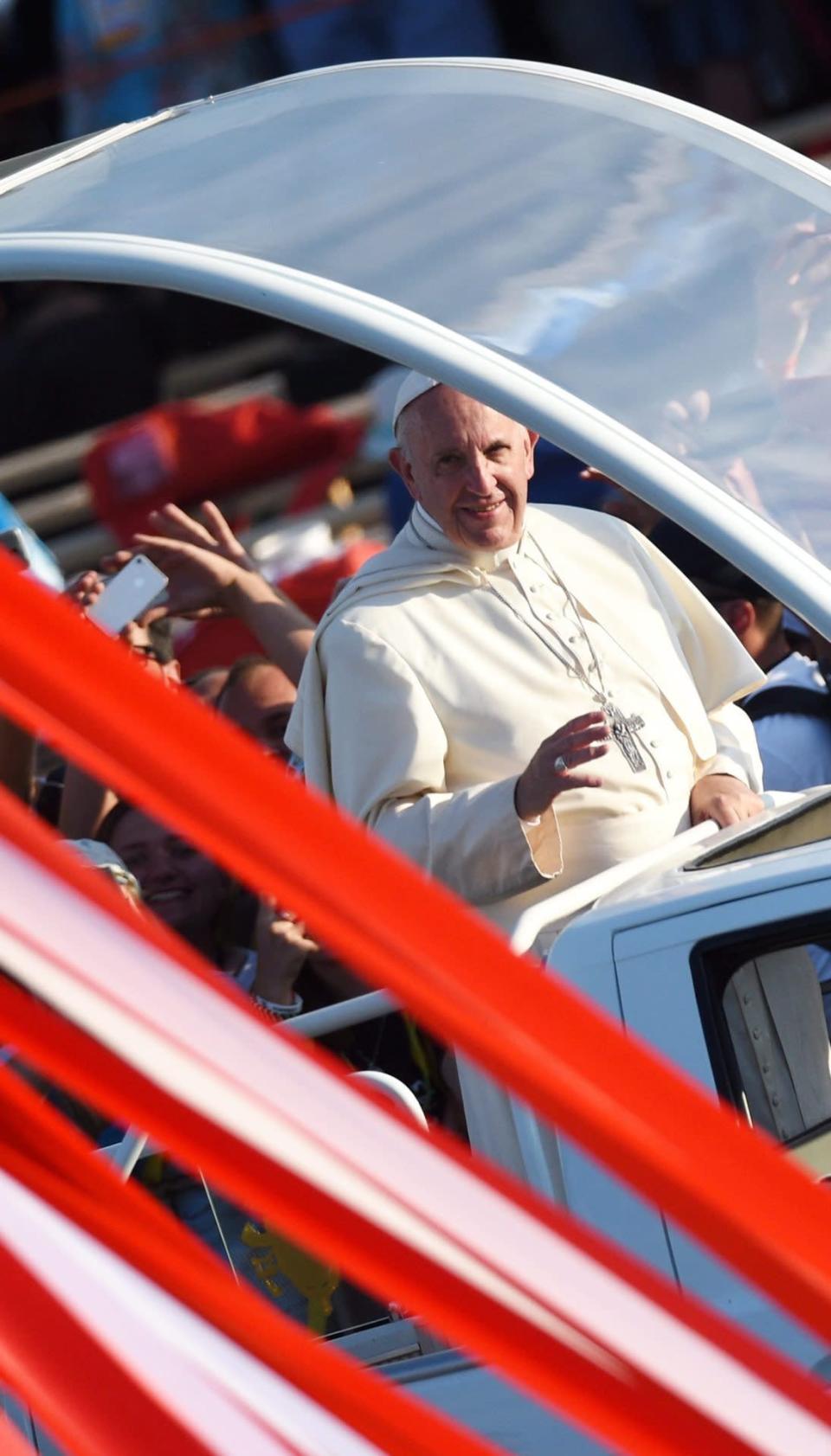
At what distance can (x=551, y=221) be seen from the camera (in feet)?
8.93

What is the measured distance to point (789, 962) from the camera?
2.47 metres

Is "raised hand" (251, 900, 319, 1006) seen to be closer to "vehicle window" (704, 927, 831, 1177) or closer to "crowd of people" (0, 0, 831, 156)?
"vehicle window" (704, 927, 831, 1177)

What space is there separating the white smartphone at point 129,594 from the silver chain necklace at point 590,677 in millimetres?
891

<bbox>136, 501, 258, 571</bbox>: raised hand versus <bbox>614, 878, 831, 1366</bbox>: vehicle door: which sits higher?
Answer: <bbox>136, 501, 258, 571</bbox>: raised hand

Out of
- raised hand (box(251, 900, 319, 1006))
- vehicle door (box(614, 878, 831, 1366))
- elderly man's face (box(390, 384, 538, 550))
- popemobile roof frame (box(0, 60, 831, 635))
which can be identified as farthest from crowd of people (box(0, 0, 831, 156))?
vehicle door (box(614, 878, 831, 1366))

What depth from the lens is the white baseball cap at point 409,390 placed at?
3.30 m

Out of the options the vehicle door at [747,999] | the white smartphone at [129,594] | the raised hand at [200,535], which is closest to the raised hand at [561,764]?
the vehicle door at [747,999]

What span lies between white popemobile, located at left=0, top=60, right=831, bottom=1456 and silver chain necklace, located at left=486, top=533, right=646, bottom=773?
0.18 metres

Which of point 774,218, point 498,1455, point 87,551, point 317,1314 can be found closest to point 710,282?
point 774,218

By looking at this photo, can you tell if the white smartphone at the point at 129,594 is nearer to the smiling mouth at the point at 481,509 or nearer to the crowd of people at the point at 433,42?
the smiling mouth at the point at 481,509

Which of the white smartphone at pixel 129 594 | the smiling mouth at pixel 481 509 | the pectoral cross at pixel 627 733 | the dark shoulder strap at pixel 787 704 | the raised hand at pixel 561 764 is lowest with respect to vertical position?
the dark shoulder strap at pixel 787 704

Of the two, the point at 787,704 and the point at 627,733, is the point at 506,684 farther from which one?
the point at 787,704

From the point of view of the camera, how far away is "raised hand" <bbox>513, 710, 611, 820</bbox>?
109 inches

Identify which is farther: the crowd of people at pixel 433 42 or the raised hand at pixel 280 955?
the crowd of people at pixel 433 42
